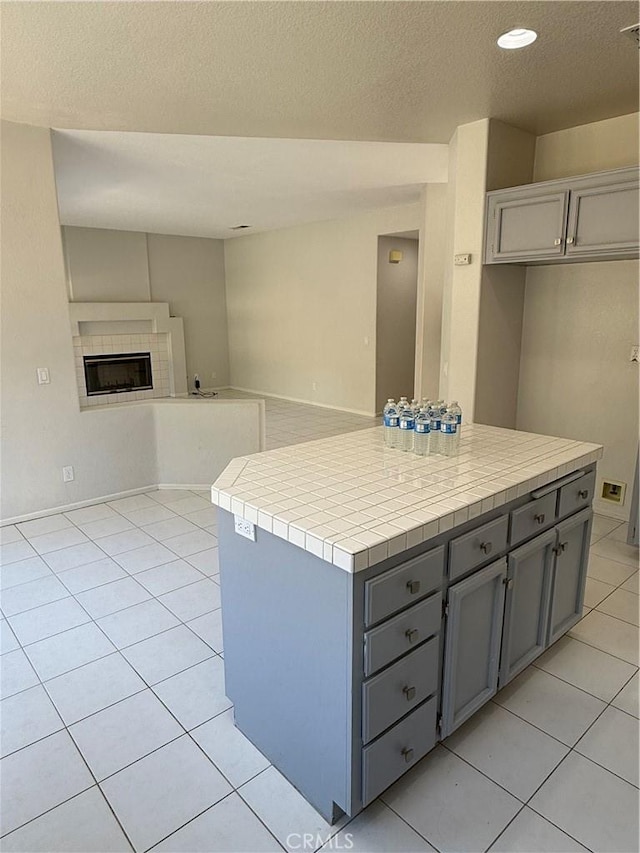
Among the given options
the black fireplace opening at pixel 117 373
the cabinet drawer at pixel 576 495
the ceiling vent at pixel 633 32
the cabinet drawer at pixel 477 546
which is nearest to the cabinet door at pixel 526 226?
the ceiling vent at pixel 633 32

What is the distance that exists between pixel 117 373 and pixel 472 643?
6909 mm

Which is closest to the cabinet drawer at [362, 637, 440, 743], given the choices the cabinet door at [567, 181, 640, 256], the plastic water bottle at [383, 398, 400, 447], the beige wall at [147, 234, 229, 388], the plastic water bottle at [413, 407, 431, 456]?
the plastic water bottle at [413, 407, 431, 456]

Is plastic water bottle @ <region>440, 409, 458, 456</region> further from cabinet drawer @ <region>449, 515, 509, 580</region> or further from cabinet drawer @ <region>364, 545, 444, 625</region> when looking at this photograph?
Answer: cabinet drawer @ <region>364, 545, 444, 625</region>

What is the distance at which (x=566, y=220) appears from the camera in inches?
117

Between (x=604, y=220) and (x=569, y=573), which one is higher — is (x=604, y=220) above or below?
above

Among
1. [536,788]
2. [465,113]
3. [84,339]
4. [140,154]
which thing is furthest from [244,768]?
[84,339]

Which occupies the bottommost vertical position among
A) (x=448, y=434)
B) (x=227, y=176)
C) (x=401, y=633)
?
(x=401, y=633)

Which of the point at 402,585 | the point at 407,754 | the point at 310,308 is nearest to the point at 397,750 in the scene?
the point at 407,754

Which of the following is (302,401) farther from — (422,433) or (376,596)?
(376,596)

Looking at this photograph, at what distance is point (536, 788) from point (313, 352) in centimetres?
670

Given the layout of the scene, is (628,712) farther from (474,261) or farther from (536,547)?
(474,261)

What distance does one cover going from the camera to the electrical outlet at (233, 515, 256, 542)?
1565 millimetres

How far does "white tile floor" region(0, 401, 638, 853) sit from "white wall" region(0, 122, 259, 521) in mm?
1101

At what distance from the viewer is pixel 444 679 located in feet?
5.38
